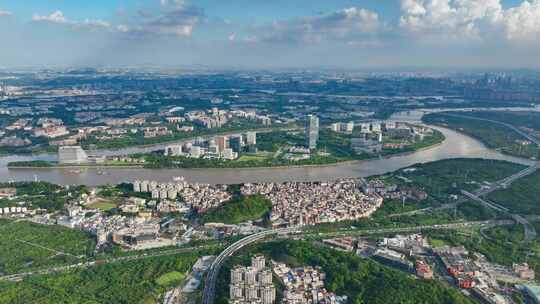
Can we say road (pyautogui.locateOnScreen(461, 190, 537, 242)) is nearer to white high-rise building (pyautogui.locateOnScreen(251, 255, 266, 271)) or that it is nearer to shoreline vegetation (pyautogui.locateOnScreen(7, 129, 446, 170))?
shoreline vegetation (pyautogui.locateOnScreen(7, 129, 446, 170))

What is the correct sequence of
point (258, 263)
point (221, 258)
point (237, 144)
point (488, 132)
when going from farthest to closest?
1. point (488, 132)
2. point (237, 144)
3. point (221, 258)
4. point (258, 263)

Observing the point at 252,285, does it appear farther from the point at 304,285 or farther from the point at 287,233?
the point at 287,233

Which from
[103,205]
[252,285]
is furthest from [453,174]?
[103,205]

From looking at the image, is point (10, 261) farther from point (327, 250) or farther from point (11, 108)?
point (11, 108)

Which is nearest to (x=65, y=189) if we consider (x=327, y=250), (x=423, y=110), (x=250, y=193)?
(x=250, y=193)

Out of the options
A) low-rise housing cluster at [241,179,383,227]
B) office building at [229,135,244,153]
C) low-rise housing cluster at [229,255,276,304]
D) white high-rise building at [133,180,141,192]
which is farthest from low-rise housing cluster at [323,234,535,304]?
office building at [229,135,244,153]

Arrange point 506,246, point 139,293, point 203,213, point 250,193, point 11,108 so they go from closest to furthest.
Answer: point 139,293, point 506,246, point 203,213, point 250,193, point 11,108
